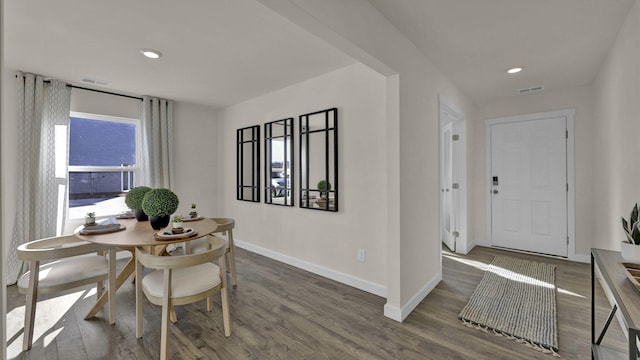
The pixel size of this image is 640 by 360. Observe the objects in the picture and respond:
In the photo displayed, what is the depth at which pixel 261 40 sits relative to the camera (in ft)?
7.77

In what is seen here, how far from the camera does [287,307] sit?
8.09ft

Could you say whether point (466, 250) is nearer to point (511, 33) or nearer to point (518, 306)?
point (518, 306)

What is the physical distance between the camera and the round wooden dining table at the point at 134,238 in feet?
6.26

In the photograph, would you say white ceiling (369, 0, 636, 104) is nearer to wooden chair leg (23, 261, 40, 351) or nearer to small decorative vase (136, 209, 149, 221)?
small decorative vase (136, 209, 149, 221)

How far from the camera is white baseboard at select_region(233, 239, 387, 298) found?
2.76m

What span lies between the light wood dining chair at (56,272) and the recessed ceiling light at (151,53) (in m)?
1.74

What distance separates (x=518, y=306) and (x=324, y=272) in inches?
73.6

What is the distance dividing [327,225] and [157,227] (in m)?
1.70

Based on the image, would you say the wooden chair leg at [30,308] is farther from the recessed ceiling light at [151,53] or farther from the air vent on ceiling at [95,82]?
the air vent on ceiling at [95,82]

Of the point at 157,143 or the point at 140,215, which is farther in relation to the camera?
the point at 157,143

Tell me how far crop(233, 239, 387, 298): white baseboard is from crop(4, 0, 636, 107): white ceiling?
2247 millimetres

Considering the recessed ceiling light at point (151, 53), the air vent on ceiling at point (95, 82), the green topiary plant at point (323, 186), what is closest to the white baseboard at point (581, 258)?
the green topiary plant at point (323, 186)

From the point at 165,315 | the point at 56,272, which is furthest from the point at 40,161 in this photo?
the point at 165,315

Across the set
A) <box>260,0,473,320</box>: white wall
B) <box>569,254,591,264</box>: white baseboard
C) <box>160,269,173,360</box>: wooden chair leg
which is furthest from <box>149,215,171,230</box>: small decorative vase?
<box>569,254,591,264</box>: white baseboard
